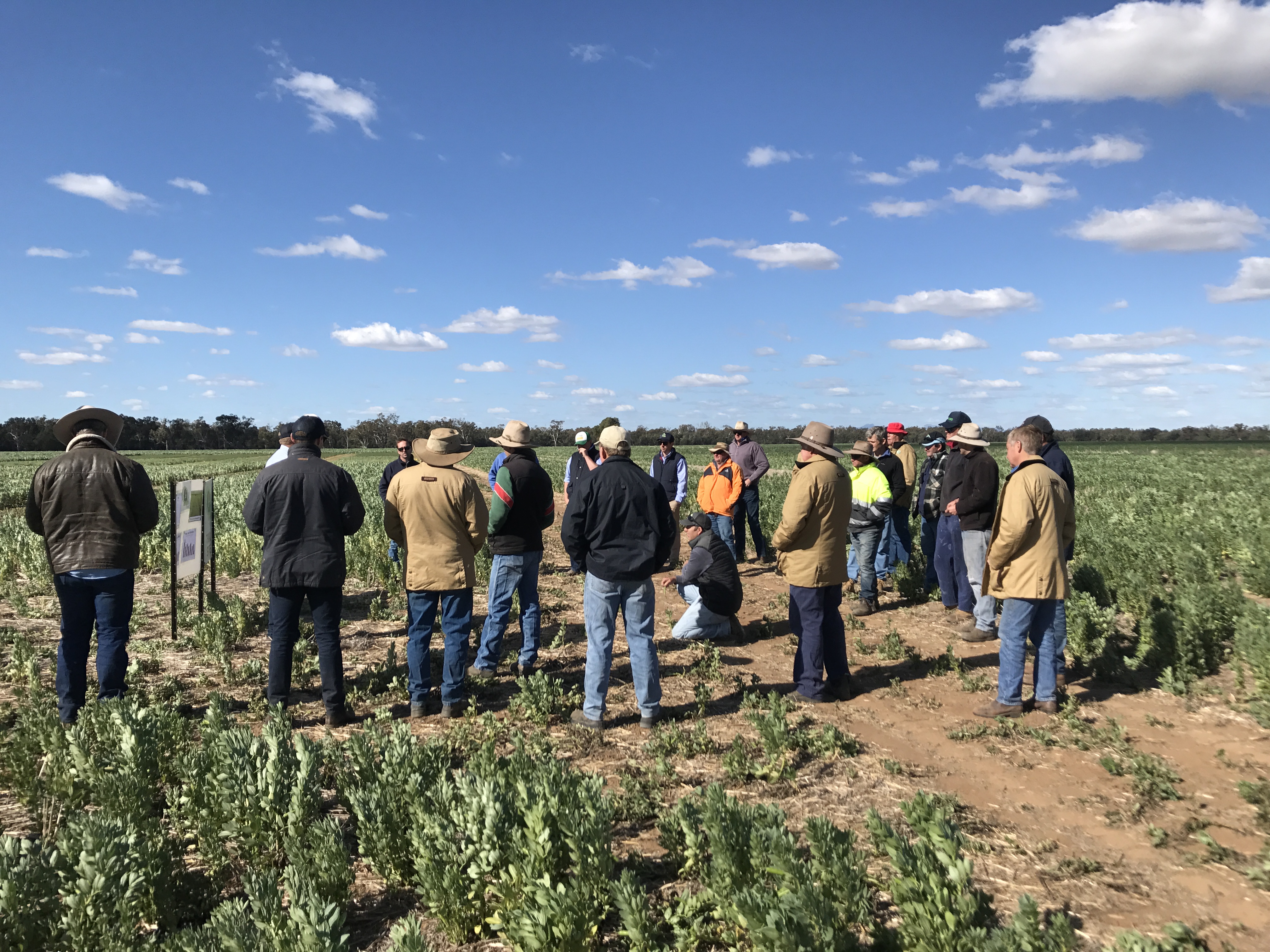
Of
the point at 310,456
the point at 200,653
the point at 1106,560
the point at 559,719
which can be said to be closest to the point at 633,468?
the point at 559,719

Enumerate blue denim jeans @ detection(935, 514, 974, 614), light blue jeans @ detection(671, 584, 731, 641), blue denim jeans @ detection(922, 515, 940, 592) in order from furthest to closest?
blue denim jeans @ detection(922, 515, 940, 592) → blue denim jeans @ detection(935, 514, 974, 614) → light blue jeans @ detection(671, 584, 731, 641)

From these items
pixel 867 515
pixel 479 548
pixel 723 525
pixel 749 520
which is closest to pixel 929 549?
pixel 867 515

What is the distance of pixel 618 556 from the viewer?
586 centimetres

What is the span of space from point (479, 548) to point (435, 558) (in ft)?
1.20

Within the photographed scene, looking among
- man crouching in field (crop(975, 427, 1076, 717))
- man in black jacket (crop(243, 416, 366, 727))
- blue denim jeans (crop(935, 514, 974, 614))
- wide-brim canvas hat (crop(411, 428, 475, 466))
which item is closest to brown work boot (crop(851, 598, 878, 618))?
blue denim jeans (crop(935, 514, 974, 614))

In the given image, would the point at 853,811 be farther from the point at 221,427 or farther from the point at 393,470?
the point at 221,427

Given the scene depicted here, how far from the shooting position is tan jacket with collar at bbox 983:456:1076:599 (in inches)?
237

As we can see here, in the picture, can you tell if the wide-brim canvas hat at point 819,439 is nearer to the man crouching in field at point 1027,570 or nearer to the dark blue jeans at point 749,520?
the man crouching in field at point 1027,570

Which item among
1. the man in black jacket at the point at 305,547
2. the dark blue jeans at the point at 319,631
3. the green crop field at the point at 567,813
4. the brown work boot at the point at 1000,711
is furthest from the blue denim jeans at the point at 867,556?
the dark blue jeans at the point at 319,631

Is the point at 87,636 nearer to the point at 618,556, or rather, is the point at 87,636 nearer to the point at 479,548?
the point at 479,548

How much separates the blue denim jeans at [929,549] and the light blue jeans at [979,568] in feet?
5.40

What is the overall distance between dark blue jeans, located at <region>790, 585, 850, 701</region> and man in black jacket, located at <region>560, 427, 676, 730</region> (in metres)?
1.44

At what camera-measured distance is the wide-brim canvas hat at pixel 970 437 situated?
26.4 ft

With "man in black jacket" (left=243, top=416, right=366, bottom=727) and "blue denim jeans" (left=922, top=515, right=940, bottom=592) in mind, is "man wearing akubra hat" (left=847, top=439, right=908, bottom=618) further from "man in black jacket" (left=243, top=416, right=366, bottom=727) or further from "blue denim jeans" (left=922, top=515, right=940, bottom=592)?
"man in black jacket" (left=243, top=416, right=366, bottom=727)
